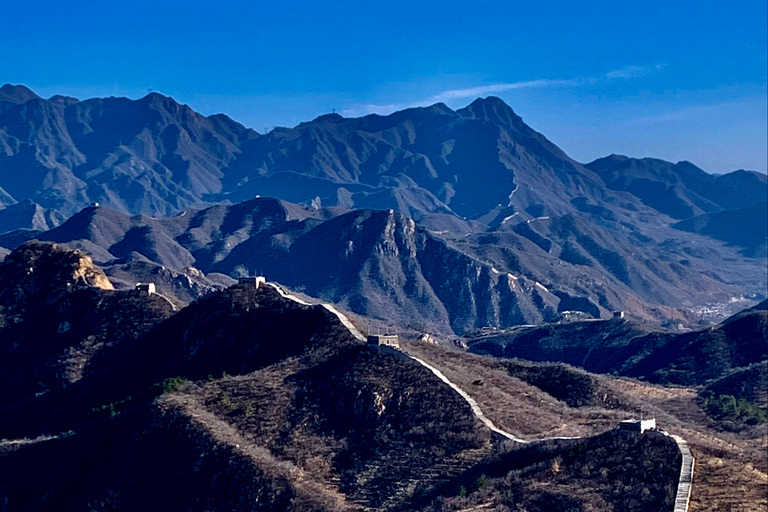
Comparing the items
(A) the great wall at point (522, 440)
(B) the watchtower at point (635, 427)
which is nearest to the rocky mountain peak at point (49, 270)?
(A) the great wall at point (522, 440)

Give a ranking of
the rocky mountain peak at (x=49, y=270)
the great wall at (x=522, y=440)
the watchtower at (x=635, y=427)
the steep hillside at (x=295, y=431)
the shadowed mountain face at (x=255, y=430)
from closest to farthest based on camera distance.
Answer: the great wall at (x=522, y=440), the steep hillside at (x=295, y=431), the watchtower at (x=635, y=427), the shadowed mountain face at (x=255, y=430), the rocky mountain peak at (x=49, y=270)

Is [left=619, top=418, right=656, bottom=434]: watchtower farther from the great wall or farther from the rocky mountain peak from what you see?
the rocky mountain peak

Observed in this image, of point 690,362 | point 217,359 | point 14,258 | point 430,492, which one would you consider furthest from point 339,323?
point 690,362

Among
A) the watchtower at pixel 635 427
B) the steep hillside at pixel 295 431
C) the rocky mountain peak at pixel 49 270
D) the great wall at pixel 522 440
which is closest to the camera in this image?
the great wall at pixel 522 440

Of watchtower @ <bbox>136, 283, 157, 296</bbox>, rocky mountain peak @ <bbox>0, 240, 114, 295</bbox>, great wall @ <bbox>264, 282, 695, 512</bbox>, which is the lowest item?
great wall @ <bbox>264, 282, 695, 512</bbox>

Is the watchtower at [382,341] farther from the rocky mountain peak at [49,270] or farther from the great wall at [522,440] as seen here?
the rocky mountain peak at [49,270]

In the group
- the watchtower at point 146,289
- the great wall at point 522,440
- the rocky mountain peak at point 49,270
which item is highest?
the rocky mountain peak at point 49,270

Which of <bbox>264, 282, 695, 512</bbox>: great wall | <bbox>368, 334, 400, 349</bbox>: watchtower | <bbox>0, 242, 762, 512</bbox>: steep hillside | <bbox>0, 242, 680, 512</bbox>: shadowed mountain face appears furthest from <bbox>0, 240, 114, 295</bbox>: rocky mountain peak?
<bbox>368, 334, 400, 349</bbox>: watchtower

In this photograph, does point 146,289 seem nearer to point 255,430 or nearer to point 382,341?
point 382,341

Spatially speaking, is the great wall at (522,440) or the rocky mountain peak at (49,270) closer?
the great wall at (522,440)

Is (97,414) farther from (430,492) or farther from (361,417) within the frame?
(430,492)

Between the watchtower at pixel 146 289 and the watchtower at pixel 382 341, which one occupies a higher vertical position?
the watchtower at pixel 146 289
